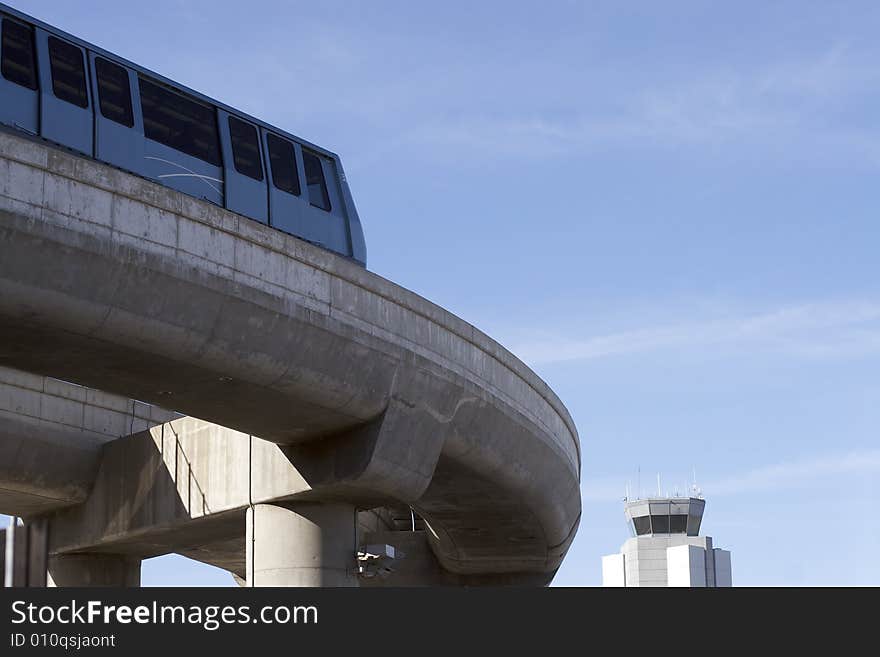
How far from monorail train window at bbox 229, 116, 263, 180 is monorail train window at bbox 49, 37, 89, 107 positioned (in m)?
3.63

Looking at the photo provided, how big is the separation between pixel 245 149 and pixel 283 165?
1108 mm

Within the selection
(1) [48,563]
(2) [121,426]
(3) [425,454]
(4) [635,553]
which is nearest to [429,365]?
(3) [425,454]

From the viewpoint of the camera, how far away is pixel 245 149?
27.2 meters

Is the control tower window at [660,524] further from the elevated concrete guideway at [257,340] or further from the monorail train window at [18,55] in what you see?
the monorail train window at [18,55]

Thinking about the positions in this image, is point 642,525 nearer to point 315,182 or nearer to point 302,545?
point 302,545

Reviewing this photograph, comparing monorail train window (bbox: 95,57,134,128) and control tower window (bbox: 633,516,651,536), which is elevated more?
control tower window (bbox: 633,516,651,536)

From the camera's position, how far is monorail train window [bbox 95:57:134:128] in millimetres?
24312

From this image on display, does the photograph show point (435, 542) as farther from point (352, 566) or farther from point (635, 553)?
point (635, 553)

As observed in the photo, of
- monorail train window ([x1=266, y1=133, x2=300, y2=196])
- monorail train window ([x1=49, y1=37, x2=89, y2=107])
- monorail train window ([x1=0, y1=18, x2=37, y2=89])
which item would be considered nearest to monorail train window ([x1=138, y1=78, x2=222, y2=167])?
monorail train window ([x1=49, y1=37, x2=89, y2=107])

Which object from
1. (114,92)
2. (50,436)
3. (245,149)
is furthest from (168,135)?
(50,436)

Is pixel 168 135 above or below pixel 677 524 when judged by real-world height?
below

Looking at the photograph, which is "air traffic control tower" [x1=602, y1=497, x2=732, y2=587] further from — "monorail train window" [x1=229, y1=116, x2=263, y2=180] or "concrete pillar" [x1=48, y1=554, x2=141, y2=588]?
"monorail train window" [x1=229, y1=116, x2=263, y2=180]

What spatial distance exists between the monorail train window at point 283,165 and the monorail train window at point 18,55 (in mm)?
5831

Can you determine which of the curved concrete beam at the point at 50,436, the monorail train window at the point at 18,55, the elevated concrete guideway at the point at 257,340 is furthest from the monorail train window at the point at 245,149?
the curved concrete beam at the point at 50,436
